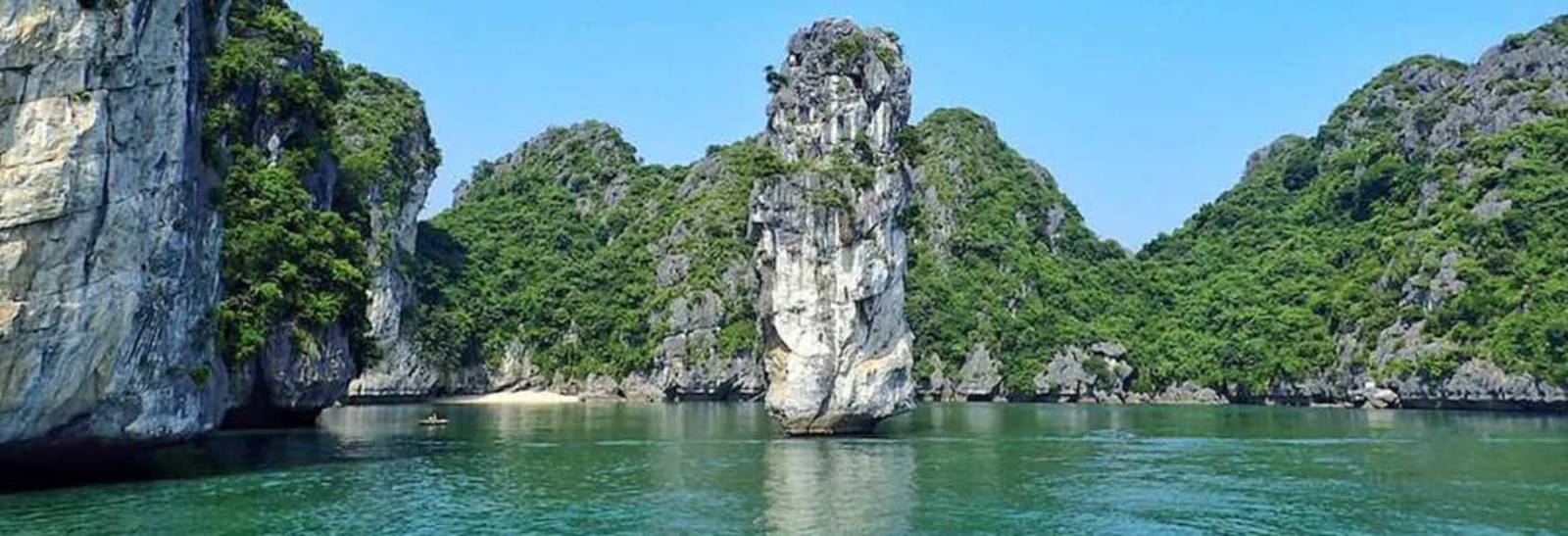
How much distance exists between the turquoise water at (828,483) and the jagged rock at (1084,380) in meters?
48.8

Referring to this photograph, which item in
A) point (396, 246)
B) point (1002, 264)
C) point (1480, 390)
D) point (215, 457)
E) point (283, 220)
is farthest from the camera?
point (1002, 264)

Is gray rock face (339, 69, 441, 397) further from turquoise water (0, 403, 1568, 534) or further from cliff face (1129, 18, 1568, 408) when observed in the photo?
cliff face (1129, 18, 1568, 408)

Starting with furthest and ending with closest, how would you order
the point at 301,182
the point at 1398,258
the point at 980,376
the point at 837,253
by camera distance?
1. the point at 980,376
2. the point at 1398,258
3. the point at 301,182
4. the point at 837,253

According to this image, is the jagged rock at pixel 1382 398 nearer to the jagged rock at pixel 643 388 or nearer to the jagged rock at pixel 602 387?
the jagged rock at pixel 643 388

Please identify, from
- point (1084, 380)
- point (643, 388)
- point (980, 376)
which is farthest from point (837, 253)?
point (1084, 380)

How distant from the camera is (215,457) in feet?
128

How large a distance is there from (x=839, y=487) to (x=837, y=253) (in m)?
17.0

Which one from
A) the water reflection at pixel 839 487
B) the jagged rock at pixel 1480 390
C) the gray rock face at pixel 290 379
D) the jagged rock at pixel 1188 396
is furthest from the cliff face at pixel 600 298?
the water reflection at pixel 839 487

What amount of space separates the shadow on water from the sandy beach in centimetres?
3798

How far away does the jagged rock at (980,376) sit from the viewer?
10862 centimetres

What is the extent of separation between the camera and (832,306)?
4728 cm

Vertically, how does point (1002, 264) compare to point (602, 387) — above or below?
above

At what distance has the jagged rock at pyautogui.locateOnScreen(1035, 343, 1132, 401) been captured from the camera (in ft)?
350

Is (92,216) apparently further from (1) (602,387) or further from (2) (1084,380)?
(2) (1084,380)
